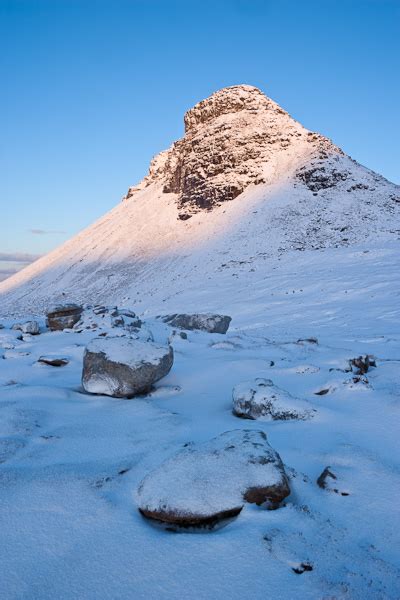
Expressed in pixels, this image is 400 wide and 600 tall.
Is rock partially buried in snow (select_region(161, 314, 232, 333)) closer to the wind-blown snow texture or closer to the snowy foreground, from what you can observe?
the wind-blown snow texture

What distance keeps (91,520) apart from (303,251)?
26529 mm

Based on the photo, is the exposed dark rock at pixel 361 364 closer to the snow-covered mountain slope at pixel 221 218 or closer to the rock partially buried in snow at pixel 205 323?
the rock partially buried in snow at pixel 205 323

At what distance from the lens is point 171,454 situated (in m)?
3.19

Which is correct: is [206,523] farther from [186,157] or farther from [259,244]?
[186,157]

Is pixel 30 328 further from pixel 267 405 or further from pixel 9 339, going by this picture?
pixel 267 405

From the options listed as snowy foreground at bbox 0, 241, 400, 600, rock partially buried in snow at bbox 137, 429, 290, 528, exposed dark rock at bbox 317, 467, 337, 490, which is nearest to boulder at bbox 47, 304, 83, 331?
snowy foreground at bbox 0, 241, 400, 600

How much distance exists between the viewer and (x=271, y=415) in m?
4.11

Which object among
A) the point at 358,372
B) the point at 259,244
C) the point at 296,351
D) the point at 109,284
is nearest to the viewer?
the point at 358,372

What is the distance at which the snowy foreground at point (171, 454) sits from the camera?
191cm

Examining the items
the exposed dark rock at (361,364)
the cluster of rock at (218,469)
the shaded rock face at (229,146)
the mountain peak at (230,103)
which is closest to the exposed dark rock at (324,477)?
the cluster of rock at (218,469)

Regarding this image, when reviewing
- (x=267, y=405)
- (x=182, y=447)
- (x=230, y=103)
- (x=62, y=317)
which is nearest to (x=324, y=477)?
(x=182, y=447)

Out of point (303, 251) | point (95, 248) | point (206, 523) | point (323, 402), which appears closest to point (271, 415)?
point (323, 402)

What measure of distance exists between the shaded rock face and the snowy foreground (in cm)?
3574

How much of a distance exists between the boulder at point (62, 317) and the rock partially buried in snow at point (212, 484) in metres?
8.26
